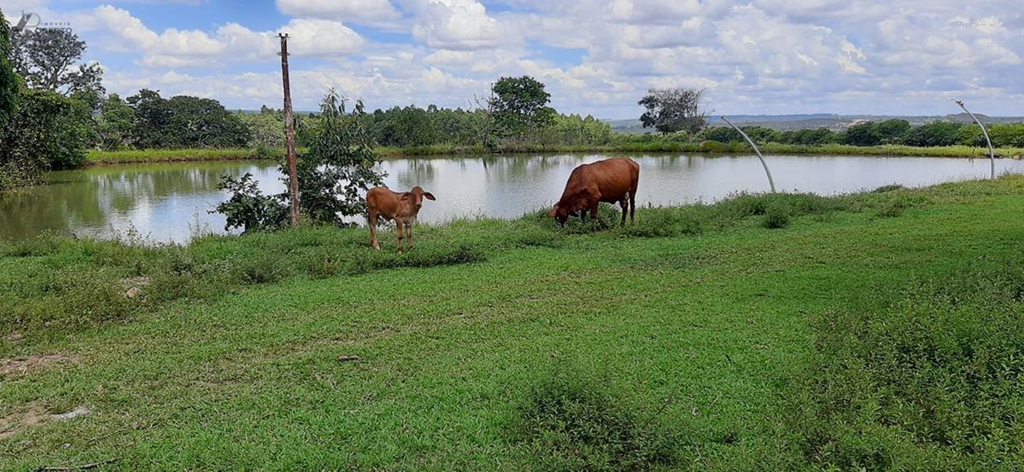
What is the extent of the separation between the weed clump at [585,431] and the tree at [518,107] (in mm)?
47575

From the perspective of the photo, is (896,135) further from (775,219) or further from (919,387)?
(919,387)

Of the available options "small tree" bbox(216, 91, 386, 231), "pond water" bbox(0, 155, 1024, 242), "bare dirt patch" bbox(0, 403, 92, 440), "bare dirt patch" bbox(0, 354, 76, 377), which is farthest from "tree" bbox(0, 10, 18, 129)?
Answer: "bare dirt patch" bbox(0, 403, 92, 440)

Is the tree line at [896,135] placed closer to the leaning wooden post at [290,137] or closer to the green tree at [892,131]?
the green tree at [892,131]

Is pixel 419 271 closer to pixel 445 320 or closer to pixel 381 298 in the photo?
pixel 381 298

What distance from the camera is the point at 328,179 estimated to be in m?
12.3

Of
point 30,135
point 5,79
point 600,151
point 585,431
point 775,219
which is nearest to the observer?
point 585,431

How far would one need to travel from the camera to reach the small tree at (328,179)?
11836mm

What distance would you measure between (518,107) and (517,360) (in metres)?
48.6

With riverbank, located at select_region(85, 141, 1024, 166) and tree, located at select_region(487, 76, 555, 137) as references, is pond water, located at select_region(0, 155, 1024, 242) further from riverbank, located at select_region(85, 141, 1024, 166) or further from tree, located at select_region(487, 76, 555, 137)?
tree, located at select_region(487, 76, 555, 137)

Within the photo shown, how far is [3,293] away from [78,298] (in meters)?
1.38

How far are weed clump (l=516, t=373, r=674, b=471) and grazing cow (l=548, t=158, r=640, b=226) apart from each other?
7.12 metres

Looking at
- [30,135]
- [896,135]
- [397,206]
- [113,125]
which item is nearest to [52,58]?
[113,125]

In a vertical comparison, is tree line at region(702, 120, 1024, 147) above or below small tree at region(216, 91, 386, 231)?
above

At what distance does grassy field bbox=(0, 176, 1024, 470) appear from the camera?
10.6 feet
